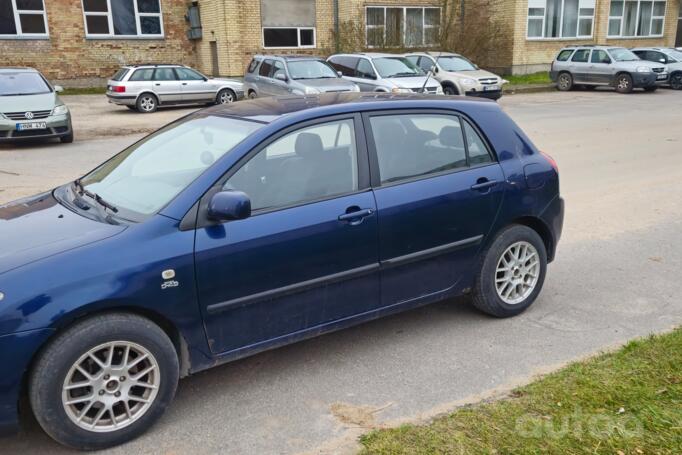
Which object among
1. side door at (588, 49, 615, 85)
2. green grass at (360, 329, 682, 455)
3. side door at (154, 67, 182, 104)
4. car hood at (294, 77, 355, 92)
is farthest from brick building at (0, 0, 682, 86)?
green grass at (360, 329, 682, 455)

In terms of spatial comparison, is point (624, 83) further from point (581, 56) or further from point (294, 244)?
point (294, 244)

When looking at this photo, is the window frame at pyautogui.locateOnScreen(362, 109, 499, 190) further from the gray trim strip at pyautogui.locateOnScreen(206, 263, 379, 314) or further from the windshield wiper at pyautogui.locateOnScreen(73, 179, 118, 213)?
the windshield wiper at pyautogui.locateOnScreen(73, 179, 118, 213)

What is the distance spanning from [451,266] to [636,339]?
129cm

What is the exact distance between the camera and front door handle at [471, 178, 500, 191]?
172 inches

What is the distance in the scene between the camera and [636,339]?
4266 mm

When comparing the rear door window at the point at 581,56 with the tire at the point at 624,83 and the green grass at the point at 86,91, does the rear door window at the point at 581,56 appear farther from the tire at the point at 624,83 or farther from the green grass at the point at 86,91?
the green grass at the point at 86,91

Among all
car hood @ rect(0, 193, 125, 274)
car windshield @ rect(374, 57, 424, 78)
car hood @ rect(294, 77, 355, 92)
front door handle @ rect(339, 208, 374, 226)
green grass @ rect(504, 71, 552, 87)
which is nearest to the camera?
Result: car hood @ rect(0, 193, 125, 274)

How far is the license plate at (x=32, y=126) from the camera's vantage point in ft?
42.7

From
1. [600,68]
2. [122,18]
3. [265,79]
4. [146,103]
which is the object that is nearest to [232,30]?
[122,18]

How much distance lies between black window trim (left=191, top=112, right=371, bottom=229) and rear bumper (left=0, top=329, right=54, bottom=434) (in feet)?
2.93

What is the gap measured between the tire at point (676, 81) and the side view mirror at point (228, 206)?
2757 cm

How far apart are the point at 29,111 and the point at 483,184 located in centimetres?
1153

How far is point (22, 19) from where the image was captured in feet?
80.2

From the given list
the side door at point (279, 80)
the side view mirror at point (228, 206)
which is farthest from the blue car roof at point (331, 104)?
the side door at point (279, 80)
